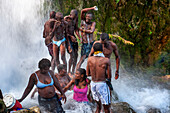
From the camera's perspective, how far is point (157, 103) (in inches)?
262

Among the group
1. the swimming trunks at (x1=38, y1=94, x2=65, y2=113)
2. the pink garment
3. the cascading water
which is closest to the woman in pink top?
the pink garment

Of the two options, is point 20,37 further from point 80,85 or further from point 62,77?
point 80,85

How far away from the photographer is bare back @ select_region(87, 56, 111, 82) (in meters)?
4.23

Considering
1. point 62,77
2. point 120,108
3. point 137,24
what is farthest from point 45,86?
point 137,24

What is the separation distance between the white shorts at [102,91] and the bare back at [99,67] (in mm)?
99

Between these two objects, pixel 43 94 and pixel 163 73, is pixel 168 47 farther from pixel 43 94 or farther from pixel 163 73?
pixel 43 94

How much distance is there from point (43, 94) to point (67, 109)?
1278 mm

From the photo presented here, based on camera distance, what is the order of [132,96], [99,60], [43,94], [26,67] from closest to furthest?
[43,94]
[99,60]
[132,96]
[26,67]

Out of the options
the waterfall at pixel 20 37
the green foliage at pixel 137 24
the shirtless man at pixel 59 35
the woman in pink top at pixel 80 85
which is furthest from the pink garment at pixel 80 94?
the green foliage at pixel 137 24

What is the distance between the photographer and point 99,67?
425 cm

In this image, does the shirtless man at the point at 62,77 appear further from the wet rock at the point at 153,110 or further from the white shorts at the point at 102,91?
the wet rock at the point at 153,110

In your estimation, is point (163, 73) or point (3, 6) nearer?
point (3, 6)

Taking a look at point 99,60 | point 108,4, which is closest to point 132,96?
point 99,60

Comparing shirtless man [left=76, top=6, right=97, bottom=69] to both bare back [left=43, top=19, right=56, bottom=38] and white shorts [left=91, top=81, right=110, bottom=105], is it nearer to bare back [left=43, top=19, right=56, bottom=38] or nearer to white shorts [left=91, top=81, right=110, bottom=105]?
bare back [left=43, top=19, right=56, bottom=38]
